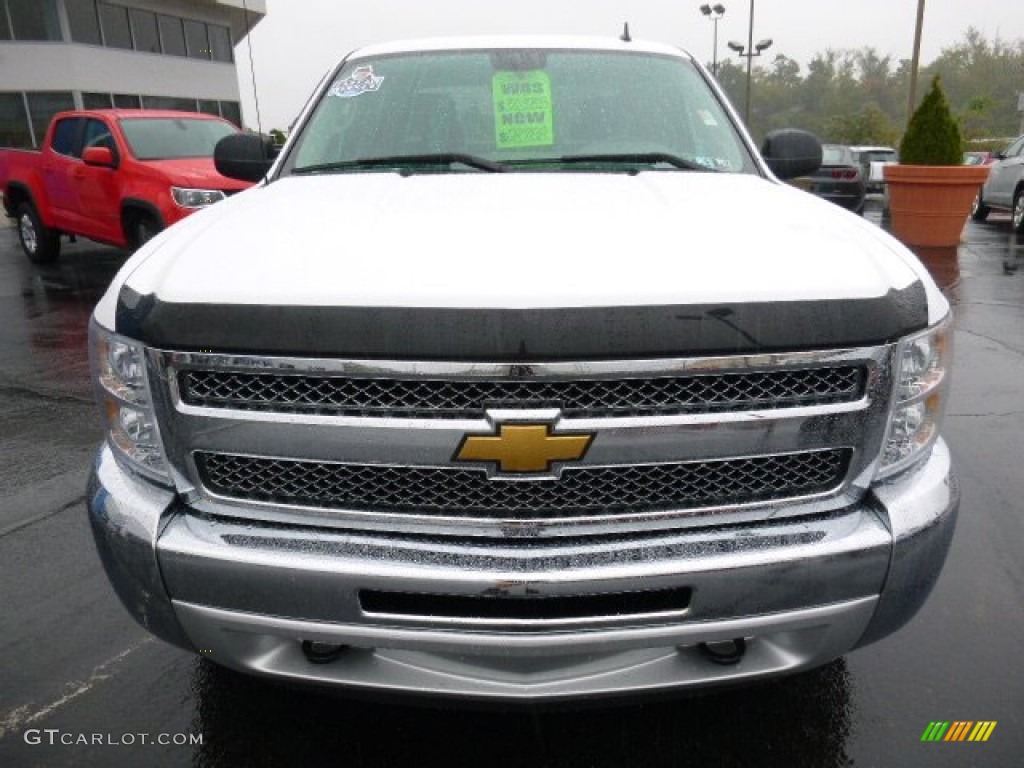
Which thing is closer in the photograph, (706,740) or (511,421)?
(511,421)

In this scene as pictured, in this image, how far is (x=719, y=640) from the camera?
169 cm

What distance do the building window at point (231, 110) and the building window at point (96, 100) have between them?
564cm

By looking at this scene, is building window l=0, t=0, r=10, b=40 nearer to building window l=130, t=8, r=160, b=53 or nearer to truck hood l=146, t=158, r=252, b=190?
building window l=130, t=8, r=160, b=53

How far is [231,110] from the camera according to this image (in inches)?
1282

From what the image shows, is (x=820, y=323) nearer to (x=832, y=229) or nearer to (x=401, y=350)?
(x=832, y=229)

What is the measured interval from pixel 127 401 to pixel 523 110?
1.83 metres

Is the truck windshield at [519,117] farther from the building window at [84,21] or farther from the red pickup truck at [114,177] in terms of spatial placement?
the building window at [84,21]

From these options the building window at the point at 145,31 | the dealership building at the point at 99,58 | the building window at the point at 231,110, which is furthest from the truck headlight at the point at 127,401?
the building window at the point at 231,110

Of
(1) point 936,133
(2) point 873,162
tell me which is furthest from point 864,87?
(1) point 936,133

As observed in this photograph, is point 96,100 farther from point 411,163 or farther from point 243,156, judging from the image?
point 411,163

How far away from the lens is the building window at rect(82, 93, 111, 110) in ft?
83.7

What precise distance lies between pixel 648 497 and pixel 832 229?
0.85m

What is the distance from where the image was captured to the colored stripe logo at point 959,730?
7.16ft

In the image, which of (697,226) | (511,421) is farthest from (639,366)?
(697,226)
